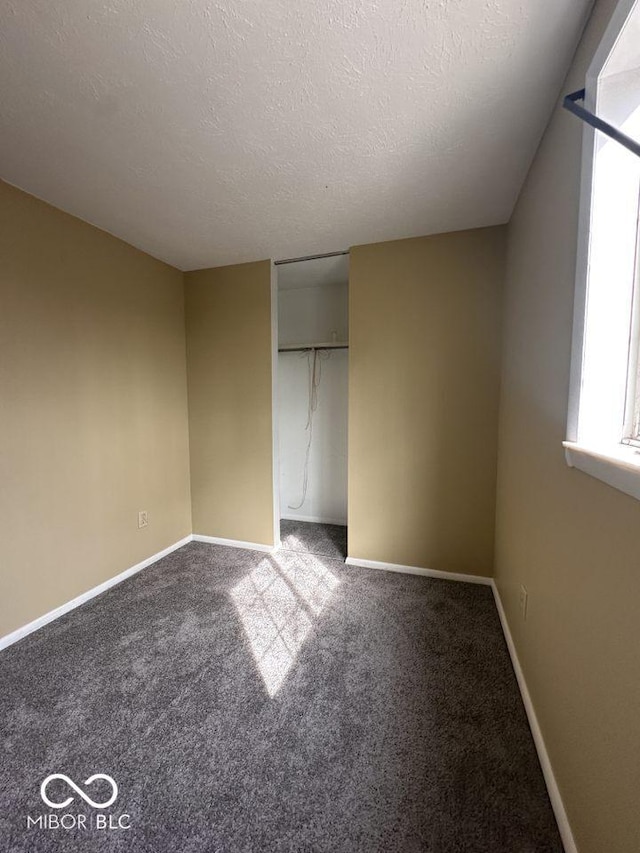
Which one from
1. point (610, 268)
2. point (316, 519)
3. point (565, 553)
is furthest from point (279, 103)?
point (316, 519)

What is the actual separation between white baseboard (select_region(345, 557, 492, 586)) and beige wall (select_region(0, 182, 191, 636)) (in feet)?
5.30

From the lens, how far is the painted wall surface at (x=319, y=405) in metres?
3.27

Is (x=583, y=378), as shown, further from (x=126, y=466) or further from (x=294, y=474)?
(x=294, y=474)

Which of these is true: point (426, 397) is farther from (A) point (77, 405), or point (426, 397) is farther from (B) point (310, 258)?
(A) point (77, 405)

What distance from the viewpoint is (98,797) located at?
41.1 inches

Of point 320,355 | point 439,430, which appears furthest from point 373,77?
point 320,355

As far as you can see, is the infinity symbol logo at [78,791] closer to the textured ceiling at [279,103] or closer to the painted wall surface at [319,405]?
the textured ceiling at [279,103]

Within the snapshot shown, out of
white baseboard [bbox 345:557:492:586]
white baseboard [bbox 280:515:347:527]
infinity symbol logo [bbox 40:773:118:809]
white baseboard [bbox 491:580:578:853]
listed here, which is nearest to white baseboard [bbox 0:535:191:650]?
infinity symbol logo [bbox 40:773:118:809]

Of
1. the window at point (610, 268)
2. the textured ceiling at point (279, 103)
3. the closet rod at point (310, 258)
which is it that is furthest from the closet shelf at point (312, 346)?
the window at point (610, 268)

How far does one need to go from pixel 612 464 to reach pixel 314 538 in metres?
2.63

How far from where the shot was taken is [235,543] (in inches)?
113

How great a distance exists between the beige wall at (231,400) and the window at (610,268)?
6.81 ft

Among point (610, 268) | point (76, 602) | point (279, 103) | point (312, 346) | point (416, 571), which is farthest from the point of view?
point (312, 346)

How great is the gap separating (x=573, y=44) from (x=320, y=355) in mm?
2482
